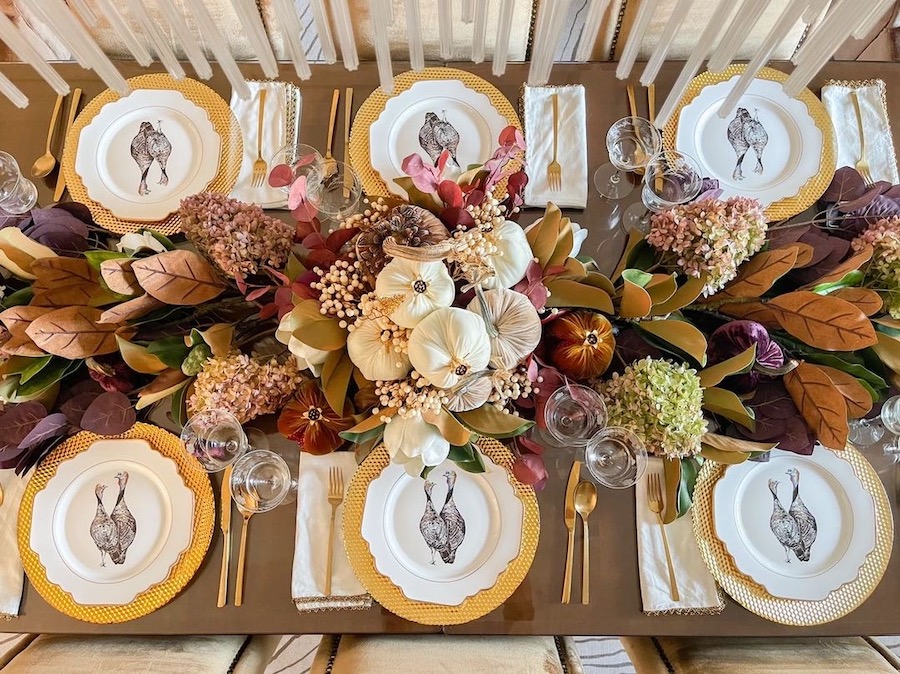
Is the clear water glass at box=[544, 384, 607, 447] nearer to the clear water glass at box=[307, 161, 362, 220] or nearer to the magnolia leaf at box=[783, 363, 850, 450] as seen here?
the magnolia leaf at box=[783, 363, 850, 450]

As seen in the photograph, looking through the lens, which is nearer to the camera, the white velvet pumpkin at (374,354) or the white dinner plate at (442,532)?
the white velvet pumpkin at (374,354)

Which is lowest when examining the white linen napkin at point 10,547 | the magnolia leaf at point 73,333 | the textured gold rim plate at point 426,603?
the white linen napkin at point 10,547

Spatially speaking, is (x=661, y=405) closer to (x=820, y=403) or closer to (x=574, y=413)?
(x=574, y=413)

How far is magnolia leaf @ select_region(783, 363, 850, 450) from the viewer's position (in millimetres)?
931

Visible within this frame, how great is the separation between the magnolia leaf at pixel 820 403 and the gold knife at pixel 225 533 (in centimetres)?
94

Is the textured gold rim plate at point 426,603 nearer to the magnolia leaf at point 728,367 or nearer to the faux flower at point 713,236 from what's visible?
the magnolia leaf at point 728,367

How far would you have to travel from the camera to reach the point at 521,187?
3.08ft

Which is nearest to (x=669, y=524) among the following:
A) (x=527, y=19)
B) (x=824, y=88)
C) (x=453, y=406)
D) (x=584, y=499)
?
(x=584, y=499)

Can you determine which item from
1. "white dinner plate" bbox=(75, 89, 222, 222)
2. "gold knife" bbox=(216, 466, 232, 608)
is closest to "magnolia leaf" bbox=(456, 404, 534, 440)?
"gold knife" bbox=(216, 466, 232, 608)

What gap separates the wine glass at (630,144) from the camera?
1183 millimetres

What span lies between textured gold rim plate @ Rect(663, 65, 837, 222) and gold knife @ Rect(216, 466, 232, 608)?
3.40 feet

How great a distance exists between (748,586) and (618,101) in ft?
3.06

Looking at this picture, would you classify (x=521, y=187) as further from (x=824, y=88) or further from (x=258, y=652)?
(x=258, y=652)

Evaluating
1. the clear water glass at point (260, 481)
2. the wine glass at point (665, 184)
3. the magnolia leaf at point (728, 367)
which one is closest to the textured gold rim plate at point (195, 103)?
the clear water glass at point (260, 481)
